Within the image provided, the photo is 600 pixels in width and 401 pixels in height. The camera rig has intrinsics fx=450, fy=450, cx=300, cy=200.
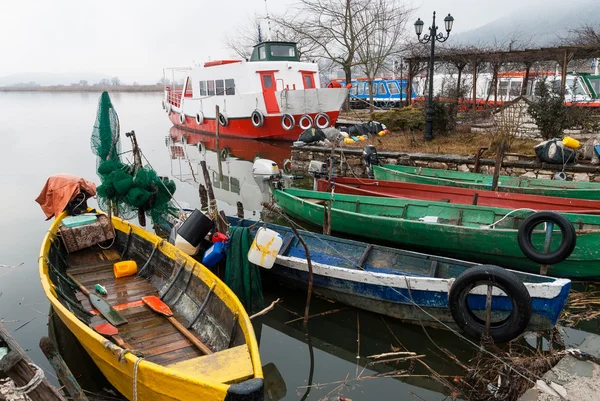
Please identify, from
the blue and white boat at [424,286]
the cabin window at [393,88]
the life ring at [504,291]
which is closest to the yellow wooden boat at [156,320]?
the blue and white boat at [424,286]

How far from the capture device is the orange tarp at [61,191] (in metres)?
8.77

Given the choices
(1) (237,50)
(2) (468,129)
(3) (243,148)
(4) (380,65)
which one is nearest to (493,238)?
(2) (468,129)

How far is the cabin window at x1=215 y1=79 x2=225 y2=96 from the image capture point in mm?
24094

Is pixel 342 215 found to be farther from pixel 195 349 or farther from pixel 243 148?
pixel 243 148

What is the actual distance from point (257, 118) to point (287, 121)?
1.54 meters

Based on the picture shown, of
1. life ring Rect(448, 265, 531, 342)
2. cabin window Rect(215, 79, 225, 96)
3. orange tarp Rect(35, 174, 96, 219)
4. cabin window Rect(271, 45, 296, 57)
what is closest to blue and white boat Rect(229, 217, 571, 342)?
life ring Rect(448, 265, 531, 342)

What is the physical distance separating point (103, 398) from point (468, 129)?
46.6ft

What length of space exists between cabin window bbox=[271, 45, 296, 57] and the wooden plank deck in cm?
1718

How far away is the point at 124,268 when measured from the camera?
7070 mm

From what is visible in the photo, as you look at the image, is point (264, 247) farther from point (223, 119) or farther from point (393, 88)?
point (393, 88)

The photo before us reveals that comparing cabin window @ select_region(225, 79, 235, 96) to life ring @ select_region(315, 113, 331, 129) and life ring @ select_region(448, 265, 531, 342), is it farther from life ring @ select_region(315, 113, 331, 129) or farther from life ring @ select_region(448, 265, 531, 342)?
life ring @ select_region(448, 265, 531, 342)

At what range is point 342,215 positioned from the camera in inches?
365

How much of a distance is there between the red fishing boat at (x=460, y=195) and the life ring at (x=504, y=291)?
13.2 feet

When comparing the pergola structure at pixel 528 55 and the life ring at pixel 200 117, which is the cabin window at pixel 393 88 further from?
the life ring at pixel 200 117
